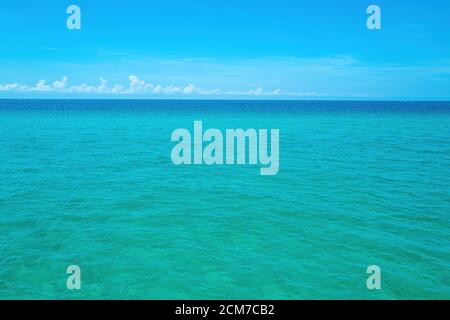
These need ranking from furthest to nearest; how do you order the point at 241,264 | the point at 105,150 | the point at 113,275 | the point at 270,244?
the point at 105,150 < the point at 270,244 < the point at 241,264 < the point at 113,275

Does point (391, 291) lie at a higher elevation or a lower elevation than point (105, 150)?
lower

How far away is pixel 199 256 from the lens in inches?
504

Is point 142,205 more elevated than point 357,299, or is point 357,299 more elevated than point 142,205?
point 142,205

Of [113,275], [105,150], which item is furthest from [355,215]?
[105,150]

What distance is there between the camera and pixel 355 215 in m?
16.7

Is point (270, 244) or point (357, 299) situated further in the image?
point (270, 244)

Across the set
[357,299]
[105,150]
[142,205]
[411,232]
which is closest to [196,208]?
[142,205]

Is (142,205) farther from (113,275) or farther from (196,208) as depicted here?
(113,275)

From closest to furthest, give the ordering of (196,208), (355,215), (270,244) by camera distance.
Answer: (270,244), (355,215), (196,208)

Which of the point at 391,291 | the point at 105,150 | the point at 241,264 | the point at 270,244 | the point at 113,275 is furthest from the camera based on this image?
the point at 105,150

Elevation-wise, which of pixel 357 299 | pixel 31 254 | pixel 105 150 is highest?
pixel 105 150

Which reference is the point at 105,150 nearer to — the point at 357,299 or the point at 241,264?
the point at 241,264

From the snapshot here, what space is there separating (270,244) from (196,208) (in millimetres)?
5739
